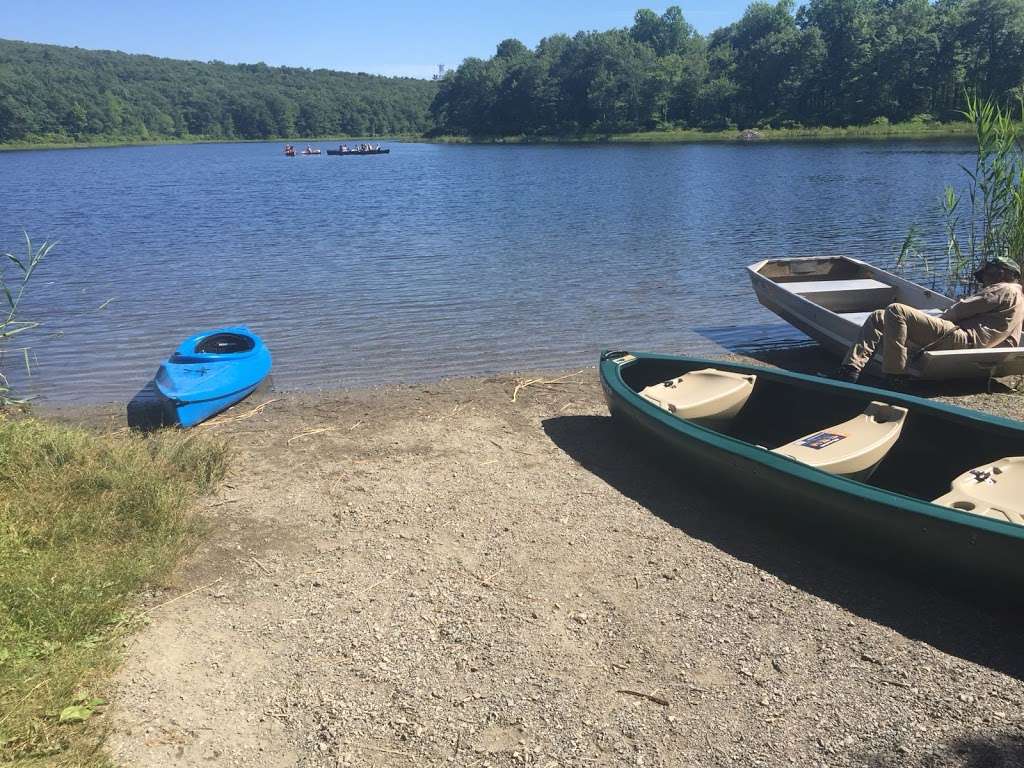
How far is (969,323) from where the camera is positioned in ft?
25.0

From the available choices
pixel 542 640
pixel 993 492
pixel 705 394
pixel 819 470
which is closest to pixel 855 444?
pixel 819 470

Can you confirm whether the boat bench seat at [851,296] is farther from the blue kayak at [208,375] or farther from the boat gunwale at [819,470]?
the blue kayak at [208,375]

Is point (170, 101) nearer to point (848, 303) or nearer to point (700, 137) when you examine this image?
point (700, 137)

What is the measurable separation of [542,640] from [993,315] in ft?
20.2

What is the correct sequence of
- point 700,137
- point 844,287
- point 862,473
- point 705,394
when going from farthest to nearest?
1. point 700,137
2. point 844,287
3. point 705,394
4. point 862,473

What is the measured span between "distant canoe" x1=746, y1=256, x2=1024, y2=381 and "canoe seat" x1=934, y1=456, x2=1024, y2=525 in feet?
10.0

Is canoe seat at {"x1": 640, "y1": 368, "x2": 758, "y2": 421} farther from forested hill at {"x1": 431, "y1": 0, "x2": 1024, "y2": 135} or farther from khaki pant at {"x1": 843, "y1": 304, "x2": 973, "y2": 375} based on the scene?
forested hill at {"x1": 431, "y1": 0, "x2": 1024, "y2": 135}

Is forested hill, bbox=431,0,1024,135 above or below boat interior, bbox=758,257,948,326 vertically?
above

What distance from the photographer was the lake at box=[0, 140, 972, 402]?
36.6ft

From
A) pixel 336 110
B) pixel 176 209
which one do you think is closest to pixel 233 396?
pixel 176 209

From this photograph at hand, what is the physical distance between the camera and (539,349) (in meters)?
11.0

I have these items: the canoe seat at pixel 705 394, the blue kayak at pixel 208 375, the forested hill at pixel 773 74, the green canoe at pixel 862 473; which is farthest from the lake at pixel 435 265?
the forested hill at pixel 773 74

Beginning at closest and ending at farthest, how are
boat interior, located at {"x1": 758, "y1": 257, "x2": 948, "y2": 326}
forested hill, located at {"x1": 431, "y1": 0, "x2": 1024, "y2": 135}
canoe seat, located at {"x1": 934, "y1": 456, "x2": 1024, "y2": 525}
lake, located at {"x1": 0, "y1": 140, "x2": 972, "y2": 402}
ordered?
canoe seat, located at {"x1": 934, "y1": 456, "x2": 1024, "y2": 525}, boat interior, located at {"x1": 758, "y1": 257, "x2": 948, "y2": 326}, lake, located at {"x1": 0, "y1": 140, "x2": 972, "y2": 402}, forested hill, located at {"x1": 431, "y1": 0, "x2": 1024, "y2": 135}

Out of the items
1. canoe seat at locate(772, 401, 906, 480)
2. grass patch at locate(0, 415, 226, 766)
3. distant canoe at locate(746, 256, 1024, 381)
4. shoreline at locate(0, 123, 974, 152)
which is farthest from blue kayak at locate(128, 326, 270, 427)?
shoreline at locate(0, 123, 974, 152)
